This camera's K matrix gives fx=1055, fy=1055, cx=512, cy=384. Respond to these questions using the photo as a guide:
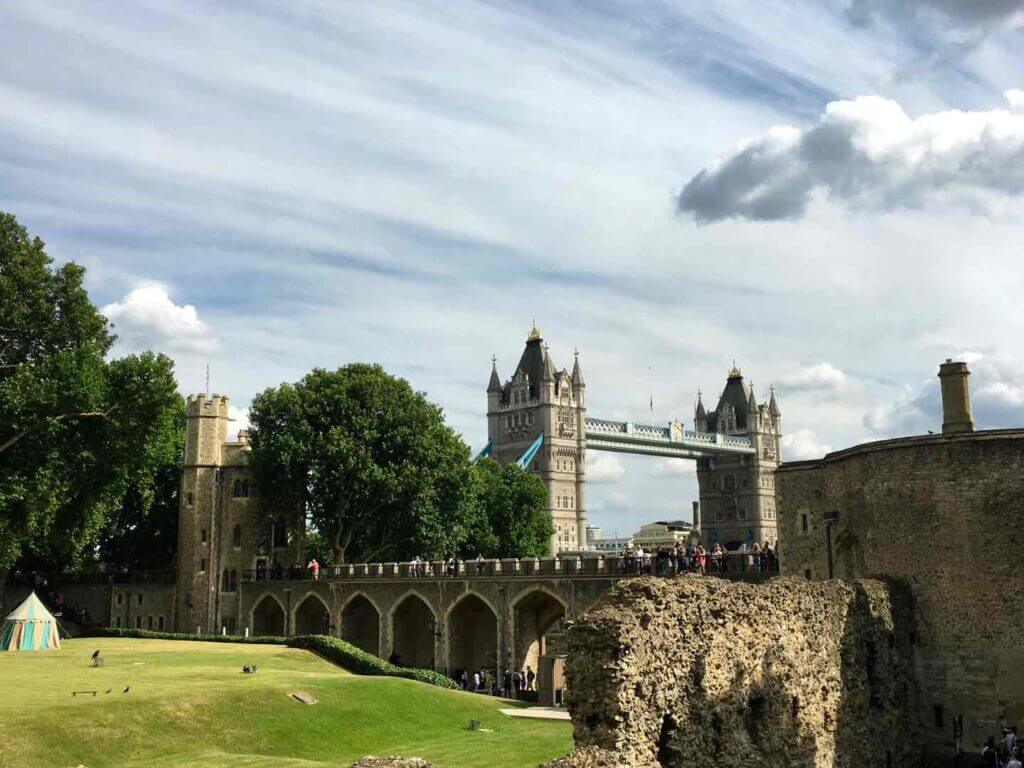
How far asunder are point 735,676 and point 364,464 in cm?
4270

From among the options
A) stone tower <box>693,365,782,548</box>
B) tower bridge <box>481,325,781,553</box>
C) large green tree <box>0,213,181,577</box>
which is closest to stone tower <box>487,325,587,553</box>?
tower bridge <box>481,325,781,553</box>

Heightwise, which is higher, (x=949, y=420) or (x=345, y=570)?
(x=949, y=420)

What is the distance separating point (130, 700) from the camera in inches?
1158

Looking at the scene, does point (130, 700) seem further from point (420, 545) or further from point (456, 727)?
point (420, 545)

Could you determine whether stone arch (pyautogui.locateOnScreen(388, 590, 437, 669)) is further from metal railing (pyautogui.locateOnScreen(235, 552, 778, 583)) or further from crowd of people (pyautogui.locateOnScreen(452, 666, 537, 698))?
crowd of people (pyautogui.locateOnScreen(452, 666, 537, 698))

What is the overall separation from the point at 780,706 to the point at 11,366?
1412 inches

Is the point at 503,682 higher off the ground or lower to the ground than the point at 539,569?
lower

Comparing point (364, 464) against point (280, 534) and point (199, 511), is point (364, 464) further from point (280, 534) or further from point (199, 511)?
point (199, 511)

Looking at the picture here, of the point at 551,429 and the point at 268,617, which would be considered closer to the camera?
the point at 268,617

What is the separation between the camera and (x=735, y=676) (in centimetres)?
1748

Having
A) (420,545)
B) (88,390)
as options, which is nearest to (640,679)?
(88,390)

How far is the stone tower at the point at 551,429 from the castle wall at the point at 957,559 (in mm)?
132076

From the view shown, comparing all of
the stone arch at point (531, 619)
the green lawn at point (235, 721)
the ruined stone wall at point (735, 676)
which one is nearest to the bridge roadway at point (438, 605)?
the stone arch at point (531, 619)

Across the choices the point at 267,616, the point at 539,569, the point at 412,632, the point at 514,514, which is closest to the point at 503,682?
the point at 539,569
